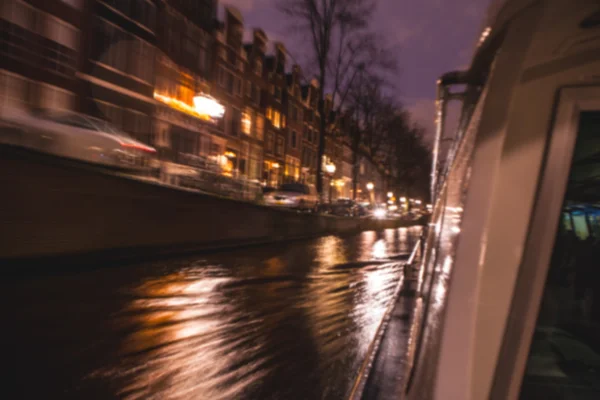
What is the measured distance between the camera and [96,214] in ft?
30.8

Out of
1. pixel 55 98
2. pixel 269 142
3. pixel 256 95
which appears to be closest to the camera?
pixel 55 98

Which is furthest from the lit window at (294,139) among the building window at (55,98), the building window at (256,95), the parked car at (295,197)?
the building window at (55,98)

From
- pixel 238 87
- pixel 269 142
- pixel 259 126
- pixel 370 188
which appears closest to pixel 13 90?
pixel 238 87

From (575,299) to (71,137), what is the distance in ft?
39.7

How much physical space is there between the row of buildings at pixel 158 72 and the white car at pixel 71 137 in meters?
4.42

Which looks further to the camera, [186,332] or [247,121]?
[247,121]

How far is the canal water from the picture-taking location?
3.91 m

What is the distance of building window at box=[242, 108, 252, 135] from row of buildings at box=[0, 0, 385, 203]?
79 millimetres

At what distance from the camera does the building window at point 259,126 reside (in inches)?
1585

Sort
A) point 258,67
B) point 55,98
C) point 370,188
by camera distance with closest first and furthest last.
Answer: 1. point 55,98
2. point 258,67
3. point 370,188

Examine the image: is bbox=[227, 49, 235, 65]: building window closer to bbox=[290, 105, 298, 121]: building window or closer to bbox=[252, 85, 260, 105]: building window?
bbox=[252, 85, 260, 105]: building window

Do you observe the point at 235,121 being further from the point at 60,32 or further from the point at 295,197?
the point at 60,32

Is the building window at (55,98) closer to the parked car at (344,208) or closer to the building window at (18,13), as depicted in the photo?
the building window at (18,13)

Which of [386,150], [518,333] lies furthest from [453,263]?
[386,150]
